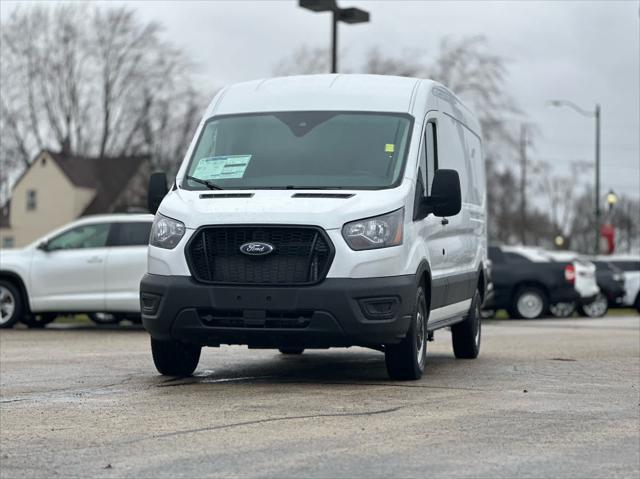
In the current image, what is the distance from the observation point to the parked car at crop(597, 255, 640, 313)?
32250 mm

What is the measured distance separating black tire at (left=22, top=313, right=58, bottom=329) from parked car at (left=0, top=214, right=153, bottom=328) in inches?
22.4

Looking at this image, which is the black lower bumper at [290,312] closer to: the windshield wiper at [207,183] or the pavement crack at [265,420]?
the windshield wiper at [207,183]

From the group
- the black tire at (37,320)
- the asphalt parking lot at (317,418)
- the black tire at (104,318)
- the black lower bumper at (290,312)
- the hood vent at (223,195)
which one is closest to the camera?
the asphalt parking lot at (317,418)

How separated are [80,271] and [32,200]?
66.6 metres

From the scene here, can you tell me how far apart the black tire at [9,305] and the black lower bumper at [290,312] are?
9656 millimetres

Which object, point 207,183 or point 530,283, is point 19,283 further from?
point 530,283

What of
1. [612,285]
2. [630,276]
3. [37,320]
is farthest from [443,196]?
[630,276]

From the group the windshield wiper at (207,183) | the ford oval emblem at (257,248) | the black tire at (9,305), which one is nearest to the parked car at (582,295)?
the black tire at (9,305)

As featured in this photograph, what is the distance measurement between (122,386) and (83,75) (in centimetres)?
5774

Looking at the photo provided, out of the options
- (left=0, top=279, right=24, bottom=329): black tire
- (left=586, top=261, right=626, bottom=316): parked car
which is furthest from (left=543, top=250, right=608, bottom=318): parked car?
(left=0, top=279, right=24, bottom=329): black tire

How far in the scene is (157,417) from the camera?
851cm

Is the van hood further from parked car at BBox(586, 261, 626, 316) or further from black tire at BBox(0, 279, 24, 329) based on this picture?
parked car at BBox(586, 261, 626, 316)

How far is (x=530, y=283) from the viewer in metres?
28.6

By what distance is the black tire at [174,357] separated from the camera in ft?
36.4
